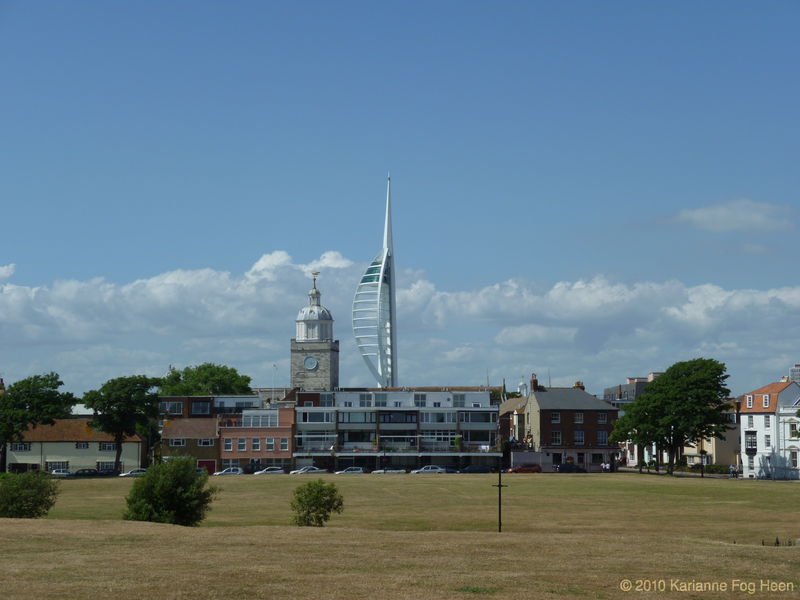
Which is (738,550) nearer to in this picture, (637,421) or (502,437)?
(637,421)

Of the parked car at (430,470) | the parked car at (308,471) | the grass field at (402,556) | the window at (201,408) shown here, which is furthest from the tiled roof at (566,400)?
the grass field at (402,556)

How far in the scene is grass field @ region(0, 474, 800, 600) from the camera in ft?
105

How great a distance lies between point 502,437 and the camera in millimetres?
165750

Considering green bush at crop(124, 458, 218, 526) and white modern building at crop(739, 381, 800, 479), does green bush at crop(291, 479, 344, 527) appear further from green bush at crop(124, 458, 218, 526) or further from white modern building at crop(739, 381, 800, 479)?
white modern building at crop(739, 381, 800, 479)

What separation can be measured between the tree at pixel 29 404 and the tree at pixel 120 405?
4.21 meters

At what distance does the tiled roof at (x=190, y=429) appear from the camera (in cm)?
14225

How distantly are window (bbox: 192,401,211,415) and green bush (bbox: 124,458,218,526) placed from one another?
9315 centimetres

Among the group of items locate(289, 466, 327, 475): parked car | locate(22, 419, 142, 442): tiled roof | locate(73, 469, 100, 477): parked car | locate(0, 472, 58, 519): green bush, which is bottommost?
locate(73, 469, 100, 477): parked car

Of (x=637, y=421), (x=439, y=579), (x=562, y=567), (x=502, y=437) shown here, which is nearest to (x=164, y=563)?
(x=439, y=579)

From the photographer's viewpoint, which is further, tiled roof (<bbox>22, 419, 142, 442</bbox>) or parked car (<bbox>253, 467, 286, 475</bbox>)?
tiled roof (<bbox>22, 419, 142, 442</bbox>)

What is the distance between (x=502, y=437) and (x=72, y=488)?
77.8 metres

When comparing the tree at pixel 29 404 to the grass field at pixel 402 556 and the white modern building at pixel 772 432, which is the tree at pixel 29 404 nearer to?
the grass field at pixel 402 556

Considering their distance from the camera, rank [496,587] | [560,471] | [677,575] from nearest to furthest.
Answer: [496,587], [677,575], [560,471]

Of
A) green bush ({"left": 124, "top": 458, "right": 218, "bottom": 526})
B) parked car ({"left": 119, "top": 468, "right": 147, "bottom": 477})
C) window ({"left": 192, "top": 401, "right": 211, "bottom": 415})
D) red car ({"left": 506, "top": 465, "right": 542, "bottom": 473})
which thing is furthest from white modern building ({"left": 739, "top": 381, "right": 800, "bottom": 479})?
green bush ({"left": 124, "top": 458, "right": 218, "bottom": 526})
